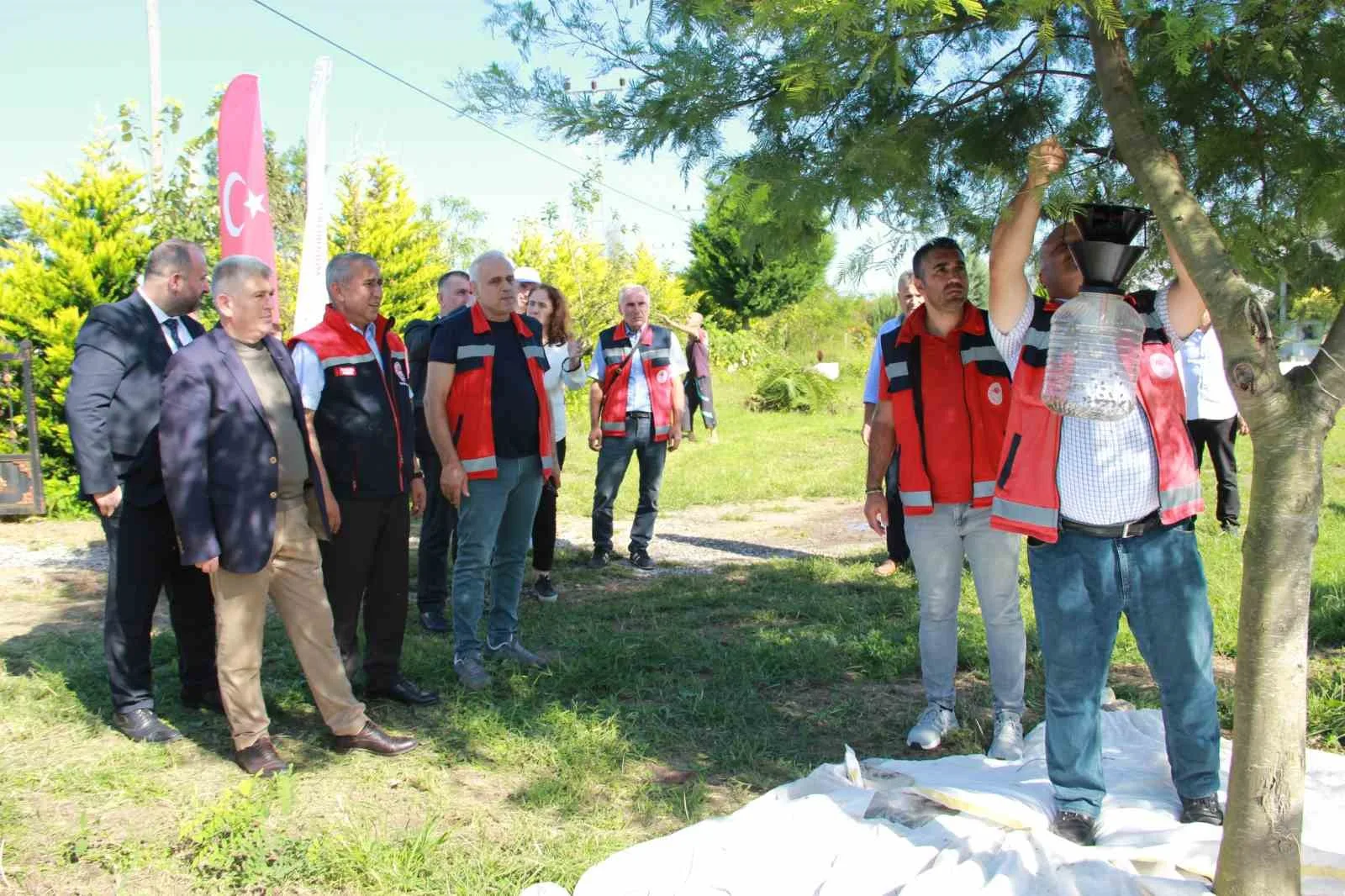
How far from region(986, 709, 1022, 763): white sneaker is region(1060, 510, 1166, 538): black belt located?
1200 mm

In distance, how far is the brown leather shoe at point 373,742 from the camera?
4547 millimetres

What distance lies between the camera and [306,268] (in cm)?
884

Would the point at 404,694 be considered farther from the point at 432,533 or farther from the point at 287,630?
the point at 432,533

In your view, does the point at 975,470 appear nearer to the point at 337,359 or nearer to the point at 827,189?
the point at 827,189

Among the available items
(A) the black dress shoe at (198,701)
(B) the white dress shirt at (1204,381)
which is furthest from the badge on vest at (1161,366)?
(B) the white dress shirt at (1204,381)

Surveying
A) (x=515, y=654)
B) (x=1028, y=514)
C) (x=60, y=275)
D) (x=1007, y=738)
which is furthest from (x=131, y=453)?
(x=60, y=275)

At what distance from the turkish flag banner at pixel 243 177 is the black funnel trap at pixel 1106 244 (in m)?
6.68

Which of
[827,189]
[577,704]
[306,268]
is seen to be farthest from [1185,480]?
[306,268]

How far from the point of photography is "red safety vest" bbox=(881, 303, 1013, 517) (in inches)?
173

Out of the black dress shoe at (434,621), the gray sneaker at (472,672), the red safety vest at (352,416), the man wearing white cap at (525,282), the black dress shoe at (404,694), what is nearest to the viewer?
the red safety vest at (352,416)

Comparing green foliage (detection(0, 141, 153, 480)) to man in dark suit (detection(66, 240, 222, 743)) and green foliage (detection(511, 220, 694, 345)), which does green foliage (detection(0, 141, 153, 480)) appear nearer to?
man in dark suit (detection(66, 240, 222, 743))

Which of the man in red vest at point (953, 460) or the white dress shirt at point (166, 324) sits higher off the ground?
the white dress shirt at point (166, 324)

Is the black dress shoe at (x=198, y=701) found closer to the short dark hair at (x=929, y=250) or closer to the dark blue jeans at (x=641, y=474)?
the dark blue jeans at (x=641, y=474)

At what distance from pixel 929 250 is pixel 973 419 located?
2.25 ft
